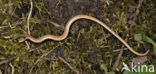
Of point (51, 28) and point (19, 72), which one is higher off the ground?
point (51, 28)

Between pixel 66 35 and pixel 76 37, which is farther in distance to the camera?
pixel 76 37

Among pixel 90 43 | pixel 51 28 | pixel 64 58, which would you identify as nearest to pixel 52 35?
pixel 51 28

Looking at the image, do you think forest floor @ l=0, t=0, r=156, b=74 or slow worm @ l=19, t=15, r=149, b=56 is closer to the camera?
slow worm @ l=19, t=15, r=149, b=56

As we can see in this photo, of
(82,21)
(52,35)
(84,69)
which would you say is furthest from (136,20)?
(52,35)

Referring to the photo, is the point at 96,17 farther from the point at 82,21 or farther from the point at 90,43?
the point at 90,43

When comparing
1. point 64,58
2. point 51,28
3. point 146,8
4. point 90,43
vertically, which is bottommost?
point 64,58

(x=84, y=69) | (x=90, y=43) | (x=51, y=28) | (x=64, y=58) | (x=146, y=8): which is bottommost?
(x=84, y=69)

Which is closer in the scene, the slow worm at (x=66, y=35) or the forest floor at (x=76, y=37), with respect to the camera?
the slow worm at (x=66, y=35)

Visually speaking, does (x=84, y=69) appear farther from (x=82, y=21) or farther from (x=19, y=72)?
(x=19, y=72)

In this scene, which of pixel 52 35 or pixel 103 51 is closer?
pixel 52 35
